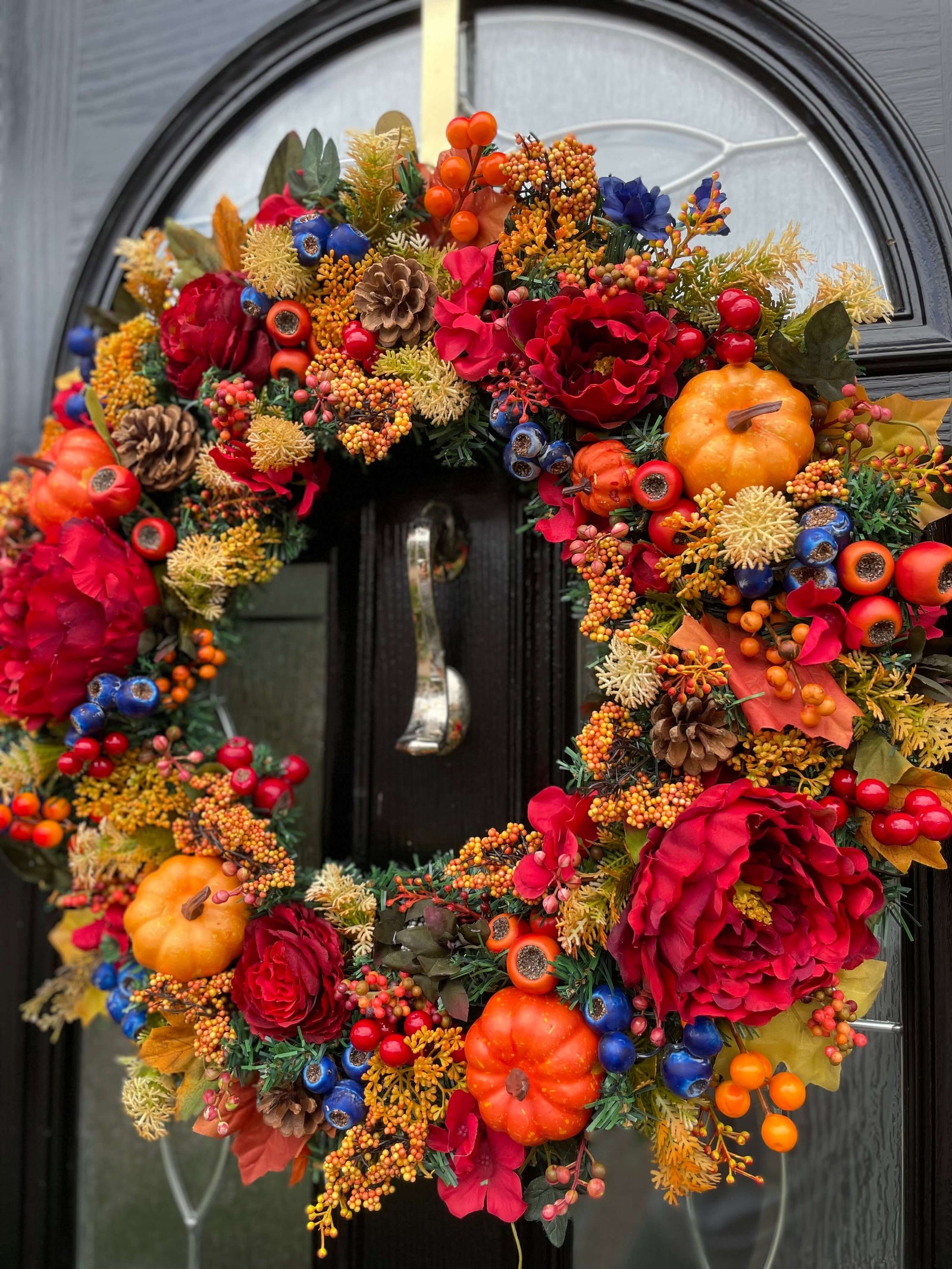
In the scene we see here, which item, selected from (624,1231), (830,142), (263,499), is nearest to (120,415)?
(263,499)

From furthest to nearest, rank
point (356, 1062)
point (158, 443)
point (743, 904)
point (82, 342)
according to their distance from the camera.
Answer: point (82, 342), point (158, 443), point (356, 1062), point (743, 904)

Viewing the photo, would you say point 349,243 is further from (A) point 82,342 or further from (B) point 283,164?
(A) point 82,342

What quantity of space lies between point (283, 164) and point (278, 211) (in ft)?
0.24

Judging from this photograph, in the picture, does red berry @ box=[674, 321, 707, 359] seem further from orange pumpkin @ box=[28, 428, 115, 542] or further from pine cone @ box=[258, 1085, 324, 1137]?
pine cone @ box=[258, 1085, 324, 1137]

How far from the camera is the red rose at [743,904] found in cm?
55

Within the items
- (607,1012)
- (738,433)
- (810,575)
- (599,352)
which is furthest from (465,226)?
(607,1012)

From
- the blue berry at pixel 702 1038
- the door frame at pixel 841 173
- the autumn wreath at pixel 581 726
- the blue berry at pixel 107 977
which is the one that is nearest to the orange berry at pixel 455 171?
the autumn wreath at pixel 581 726

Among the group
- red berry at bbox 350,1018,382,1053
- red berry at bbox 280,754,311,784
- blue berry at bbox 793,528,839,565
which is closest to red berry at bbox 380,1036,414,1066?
red berry at bbox 350,1018,382,1053

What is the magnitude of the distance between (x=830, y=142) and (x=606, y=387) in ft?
1.20

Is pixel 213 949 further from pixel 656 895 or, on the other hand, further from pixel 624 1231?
pixel 624 1231

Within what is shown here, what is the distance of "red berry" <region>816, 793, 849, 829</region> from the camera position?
0.59m

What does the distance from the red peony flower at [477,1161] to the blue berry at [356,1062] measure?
0.23 ft

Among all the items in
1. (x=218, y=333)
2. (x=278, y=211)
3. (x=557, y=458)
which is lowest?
(x=557, y=458)

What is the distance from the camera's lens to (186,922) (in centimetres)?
70
